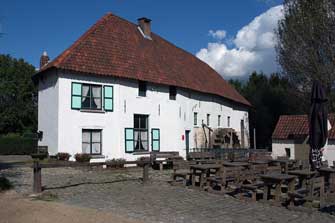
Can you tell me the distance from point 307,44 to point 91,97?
12676 mm

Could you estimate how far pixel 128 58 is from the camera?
78.5ft

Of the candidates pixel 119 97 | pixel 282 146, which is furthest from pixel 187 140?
pixel 119 97

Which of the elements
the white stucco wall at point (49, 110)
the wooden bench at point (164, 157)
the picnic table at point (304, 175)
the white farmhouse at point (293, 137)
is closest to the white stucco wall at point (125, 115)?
the white stucco wall at point (49, 110)

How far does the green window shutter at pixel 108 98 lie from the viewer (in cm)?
2183

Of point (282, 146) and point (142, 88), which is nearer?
point (142, 88)

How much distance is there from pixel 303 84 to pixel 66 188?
57.1ft

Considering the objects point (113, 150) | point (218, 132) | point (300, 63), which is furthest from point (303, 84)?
point (113, 150)

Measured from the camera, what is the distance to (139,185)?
13562 millimetres

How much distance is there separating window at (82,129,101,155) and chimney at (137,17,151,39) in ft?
30.5

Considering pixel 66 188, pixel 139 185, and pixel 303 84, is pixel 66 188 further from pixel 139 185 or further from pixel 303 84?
pixel 303 84

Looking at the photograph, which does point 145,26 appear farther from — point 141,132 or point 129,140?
point 129,140

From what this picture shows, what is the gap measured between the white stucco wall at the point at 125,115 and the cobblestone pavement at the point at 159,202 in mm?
6046

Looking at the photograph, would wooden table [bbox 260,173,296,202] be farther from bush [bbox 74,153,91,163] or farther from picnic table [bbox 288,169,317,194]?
bush [bbox 74,153,91,163]

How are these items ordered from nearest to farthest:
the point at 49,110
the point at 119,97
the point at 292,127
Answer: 1. the point at 49,110
2. the point at 119,97
3. the point at 292,127
